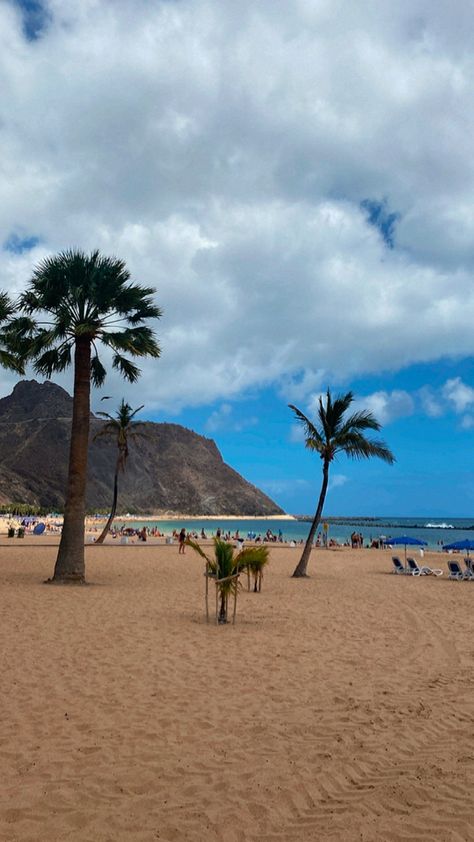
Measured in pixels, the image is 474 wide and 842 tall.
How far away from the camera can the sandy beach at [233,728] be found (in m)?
3.88

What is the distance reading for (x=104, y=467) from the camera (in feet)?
513

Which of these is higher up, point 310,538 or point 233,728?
point 310,538

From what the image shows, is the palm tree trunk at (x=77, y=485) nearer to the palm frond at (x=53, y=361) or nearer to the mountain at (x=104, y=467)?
the palm frond at (x=53, y=361)

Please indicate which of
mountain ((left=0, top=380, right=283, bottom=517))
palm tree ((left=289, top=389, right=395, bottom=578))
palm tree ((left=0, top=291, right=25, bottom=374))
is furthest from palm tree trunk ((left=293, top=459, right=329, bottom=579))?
mountain ((left=0, top=380, right=283, bottom=517))

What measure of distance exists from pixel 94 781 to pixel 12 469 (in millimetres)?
135561

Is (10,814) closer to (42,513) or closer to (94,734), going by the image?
(94,734)

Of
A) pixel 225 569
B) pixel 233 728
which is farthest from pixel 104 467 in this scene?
pixel 233 728

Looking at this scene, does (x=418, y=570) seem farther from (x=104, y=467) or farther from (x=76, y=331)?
(x=104, y=467)

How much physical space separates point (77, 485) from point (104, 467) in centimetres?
14361

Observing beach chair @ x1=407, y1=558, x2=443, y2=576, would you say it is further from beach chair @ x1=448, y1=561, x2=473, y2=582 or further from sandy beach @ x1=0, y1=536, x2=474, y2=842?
sandy beach @ x1=0, y1=536, x2=474, y2=842

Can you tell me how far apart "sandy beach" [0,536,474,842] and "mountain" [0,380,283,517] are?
108 meters

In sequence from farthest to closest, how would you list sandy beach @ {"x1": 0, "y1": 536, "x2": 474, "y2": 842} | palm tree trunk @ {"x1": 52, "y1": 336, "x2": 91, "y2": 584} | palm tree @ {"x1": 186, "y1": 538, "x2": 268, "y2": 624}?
palm tree trunk @ {"x1": 52, "y1": 336, "x2": 91, "y2": 584} < palm tree @ {"x1": 186, "y1": 538, "x2": 268, "y2": 624} < sandy beach @ {"x1": 0, "y1": 536, "x2": 474, "y2": 842}

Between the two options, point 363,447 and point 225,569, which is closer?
point 225,569

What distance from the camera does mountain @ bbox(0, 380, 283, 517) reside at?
131 metres
